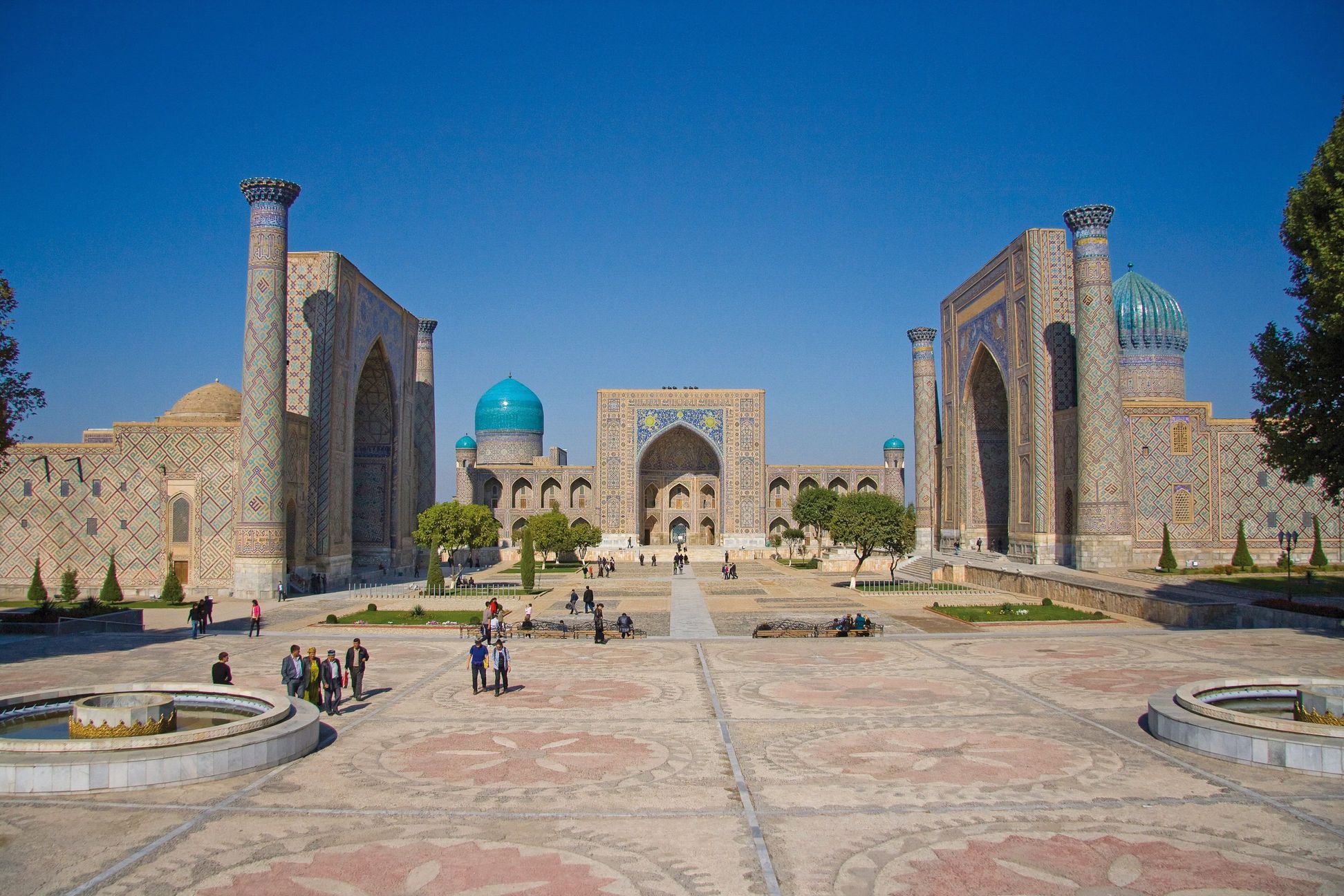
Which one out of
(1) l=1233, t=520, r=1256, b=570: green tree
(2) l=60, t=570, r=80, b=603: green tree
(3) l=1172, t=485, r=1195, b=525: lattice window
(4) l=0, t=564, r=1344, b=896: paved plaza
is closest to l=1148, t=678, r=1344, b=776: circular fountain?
(4) l=0, t=564, r=1344, b=896: paved plaza

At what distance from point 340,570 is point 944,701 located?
17973mm

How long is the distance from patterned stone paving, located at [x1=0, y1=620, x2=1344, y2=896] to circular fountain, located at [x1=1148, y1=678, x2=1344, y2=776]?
0.17 m

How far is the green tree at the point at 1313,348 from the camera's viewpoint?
37.9 ft

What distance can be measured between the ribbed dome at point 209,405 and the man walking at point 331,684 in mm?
17828

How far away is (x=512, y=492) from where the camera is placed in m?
43.6

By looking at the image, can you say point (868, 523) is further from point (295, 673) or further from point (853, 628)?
point (295, 673)

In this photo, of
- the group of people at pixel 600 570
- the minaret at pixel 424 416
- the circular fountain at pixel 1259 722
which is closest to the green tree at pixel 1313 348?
the circular fountain at pixel 1259 722

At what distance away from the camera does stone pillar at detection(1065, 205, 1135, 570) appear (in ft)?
72.4

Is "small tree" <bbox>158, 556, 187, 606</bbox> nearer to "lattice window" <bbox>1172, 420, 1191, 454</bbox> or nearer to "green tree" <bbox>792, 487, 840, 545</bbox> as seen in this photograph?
"green tree" <bbox>792, 487, 840, 545</bbox>

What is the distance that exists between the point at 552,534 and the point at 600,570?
12.6 ft

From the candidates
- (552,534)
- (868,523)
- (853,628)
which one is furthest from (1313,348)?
(552,534)

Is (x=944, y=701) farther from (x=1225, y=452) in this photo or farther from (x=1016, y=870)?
(x=1225, y=452)

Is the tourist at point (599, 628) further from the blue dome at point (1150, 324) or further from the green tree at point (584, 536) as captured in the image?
the blue dome at point (1150, 324)

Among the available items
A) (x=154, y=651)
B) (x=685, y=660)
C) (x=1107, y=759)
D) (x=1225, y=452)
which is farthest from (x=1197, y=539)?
(x=154, y=651)
